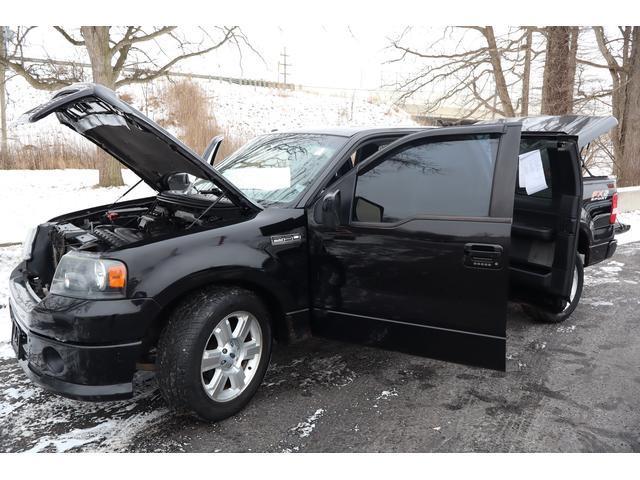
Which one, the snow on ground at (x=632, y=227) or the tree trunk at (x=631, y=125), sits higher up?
the tree trunk at (x=631, y=125)

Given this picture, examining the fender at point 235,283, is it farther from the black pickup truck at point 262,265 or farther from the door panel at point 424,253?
the door panel at point 424,253

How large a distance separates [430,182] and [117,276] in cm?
200

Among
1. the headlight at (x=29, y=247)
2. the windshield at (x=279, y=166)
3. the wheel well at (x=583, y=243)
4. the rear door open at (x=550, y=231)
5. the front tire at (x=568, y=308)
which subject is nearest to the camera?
the headlight at (x=29, y=247)

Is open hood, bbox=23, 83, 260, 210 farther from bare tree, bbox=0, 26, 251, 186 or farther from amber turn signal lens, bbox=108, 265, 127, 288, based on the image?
bare tree, bbox=0, 26, 251, 186

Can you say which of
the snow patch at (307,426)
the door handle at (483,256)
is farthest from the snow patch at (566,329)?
the snow patch at (307,426)

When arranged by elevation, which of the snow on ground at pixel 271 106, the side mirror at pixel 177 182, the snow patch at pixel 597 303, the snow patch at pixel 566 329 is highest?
the snow on ground at pixel 271 106

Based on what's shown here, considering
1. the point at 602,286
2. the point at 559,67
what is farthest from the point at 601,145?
the point at 602,286

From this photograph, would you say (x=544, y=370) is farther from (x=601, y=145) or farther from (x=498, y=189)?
(x=601, y=145)

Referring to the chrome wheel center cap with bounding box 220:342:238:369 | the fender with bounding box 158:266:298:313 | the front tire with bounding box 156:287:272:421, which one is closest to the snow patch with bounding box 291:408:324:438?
the front tire with bounding box 156:287:272:421

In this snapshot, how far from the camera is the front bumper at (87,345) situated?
8.59ft

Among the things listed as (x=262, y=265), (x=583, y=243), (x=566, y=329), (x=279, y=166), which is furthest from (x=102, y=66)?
(x=566, y=329)

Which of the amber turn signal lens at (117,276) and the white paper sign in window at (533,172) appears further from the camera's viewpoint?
the white paper sign in window at (533,172)

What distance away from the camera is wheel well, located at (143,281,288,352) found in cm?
287

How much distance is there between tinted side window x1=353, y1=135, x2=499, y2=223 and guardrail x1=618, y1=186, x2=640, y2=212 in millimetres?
9863
